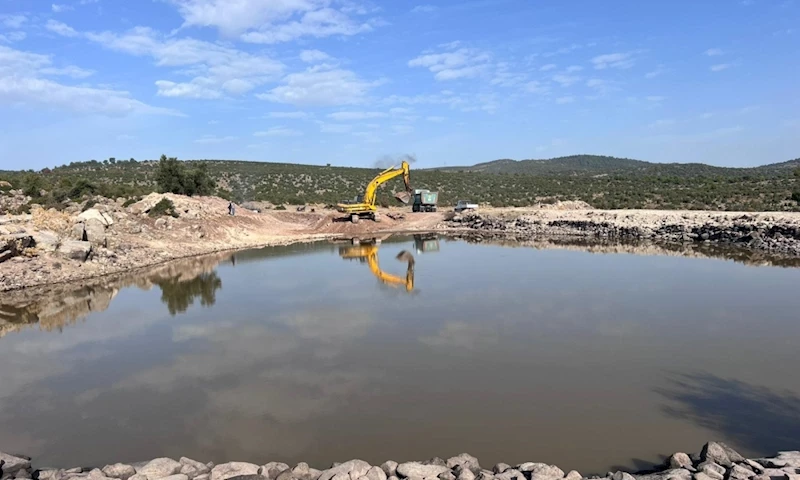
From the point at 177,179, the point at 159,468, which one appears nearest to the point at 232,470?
the point at 159,468

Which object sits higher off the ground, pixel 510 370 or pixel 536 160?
pixel 536 160

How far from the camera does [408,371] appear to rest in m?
8.84

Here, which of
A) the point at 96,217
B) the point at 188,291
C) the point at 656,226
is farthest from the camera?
the point at 656,226

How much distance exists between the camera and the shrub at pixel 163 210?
26.9 m

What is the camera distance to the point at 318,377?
8.65m

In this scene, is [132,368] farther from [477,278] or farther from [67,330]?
[477,278]

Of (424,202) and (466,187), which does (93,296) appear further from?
(466,187)

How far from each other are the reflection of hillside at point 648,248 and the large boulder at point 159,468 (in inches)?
797

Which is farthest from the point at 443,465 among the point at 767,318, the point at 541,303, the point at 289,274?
the point at 289,274

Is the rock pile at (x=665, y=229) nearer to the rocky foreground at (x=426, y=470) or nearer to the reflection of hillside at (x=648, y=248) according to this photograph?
the reflection of hillside at (x=648, y=248)

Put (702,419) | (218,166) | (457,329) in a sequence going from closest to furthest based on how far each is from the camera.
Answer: (702,419) → (457,329) → (218,166)

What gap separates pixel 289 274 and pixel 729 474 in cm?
1519

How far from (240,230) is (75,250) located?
11.5 m

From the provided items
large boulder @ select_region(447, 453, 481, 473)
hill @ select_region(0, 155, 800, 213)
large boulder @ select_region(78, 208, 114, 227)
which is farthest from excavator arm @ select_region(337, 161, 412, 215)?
large boulder @ select_region(447, 453, 481, 473)
